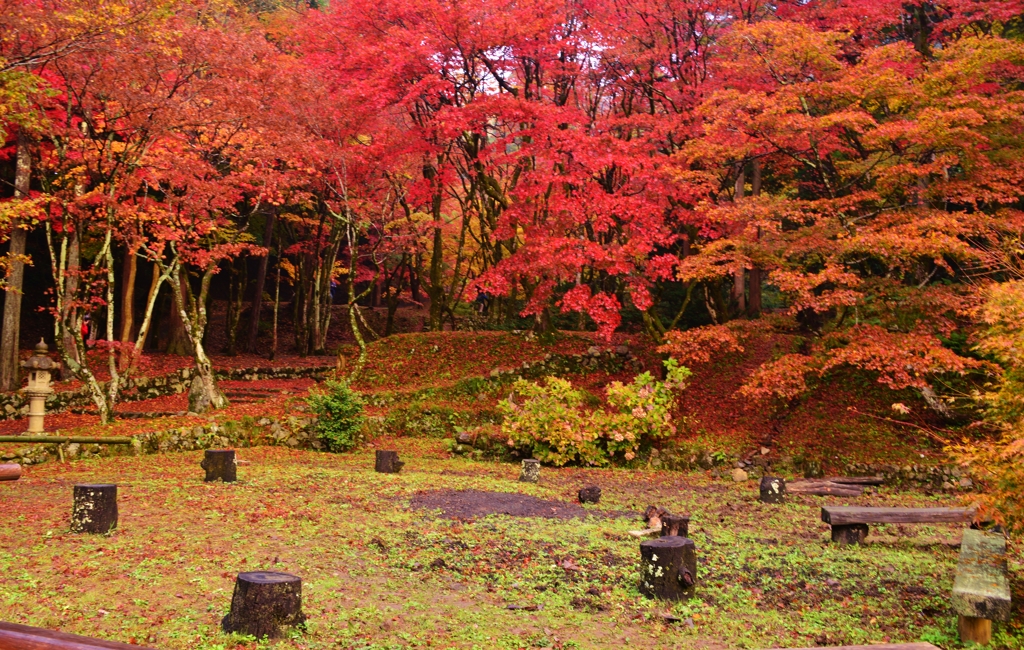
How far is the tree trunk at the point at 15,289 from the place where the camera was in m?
17.2

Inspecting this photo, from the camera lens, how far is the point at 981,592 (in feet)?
17.2

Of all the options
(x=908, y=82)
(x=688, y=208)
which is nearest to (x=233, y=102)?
(x=688, y=208)

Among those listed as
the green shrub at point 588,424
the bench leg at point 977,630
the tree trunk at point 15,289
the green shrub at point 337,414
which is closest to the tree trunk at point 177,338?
the tree trunk at point 15,289

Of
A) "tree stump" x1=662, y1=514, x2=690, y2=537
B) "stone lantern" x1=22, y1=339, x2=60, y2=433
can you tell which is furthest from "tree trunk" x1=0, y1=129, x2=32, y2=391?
"tree stump" x1=662, y1=514, x2=690, y2=537

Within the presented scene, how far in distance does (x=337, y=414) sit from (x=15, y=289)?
327 inches

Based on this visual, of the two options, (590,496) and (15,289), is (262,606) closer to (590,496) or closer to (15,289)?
(590,496)

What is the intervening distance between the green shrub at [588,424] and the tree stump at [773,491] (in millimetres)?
3704

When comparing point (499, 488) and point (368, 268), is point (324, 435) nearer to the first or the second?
point (499, 488)

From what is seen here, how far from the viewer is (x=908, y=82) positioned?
13391 millimetres

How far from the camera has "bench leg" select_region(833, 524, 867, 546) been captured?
856 cm

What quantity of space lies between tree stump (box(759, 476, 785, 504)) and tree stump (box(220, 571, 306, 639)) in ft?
27.7

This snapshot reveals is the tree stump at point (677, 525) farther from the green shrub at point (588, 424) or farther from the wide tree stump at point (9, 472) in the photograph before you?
the wide tree stump at point (9, 472)

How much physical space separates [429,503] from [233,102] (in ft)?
31.8

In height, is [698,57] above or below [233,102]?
above
